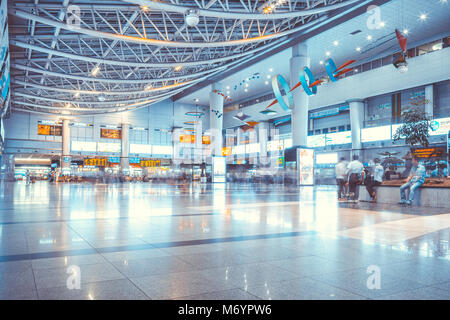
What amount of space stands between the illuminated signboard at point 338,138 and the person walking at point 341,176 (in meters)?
27.0

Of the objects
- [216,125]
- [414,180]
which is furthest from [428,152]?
[216,125]

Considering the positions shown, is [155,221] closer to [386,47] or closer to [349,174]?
[349,174]

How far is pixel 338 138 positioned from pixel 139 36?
87.5 ft

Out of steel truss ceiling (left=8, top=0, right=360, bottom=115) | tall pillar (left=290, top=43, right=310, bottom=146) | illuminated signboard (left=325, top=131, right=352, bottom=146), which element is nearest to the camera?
steel truss ceiling (left=8, top=0, right=360, bottom=115)

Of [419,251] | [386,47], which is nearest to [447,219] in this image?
[419,251]

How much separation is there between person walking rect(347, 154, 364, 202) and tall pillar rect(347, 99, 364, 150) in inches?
995

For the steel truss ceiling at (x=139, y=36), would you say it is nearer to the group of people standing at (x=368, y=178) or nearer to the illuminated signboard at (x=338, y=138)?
the group of people standing at (x=368, y=178)

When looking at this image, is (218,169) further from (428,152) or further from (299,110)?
(428,152)

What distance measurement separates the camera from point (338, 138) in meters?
41.8

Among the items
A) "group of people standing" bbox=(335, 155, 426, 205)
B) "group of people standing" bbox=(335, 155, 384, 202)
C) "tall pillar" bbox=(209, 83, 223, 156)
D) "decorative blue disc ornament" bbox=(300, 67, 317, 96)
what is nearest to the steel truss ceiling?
"decorative blue disc ornament" bbox=(300, 67, 317, 96)

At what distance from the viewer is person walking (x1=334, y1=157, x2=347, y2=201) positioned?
1410 centimetres

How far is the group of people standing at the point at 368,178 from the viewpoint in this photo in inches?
461

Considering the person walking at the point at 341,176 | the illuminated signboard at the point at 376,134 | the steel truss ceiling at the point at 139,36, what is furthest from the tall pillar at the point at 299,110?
the person walking at the point at 341,176

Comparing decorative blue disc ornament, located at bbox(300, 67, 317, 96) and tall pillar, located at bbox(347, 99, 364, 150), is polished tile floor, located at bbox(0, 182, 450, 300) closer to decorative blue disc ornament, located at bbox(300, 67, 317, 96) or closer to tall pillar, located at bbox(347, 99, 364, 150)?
decorative blue disc ornament, located at bbox(300, 67, 317, 96)
